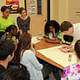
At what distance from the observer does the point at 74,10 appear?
4.68 meters

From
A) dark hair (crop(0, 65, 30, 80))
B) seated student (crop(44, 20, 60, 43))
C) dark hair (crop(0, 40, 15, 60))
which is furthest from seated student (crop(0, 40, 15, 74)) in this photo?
seated student (crop(44, 20, 60, 43))

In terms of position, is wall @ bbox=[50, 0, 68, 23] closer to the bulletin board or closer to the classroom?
→ the classroom

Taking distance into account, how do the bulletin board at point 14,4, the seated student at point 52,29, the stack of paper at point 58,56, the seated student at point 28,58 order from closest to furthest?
the seated student at point 28,58 → the stack of paper at point 58,56 → the seated student at point 52,29 → the bulletin board at point 14,4

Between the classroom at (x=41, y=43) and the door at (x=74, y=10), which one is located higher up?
the door at (x=74, y=10)

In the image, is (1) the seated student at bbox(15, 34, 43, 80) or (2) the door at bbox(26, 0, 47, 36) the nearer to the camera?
(1) the seated student at bbox(15, 34, 43, 80)

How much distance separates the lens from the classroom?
4.32 feet

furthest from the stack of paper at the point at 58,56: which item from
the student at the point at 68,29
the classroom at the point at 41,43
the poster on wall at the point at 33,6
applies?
the poster on wall at the point at 33,6

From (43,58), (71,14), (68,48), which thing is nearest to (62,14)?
(71,14)

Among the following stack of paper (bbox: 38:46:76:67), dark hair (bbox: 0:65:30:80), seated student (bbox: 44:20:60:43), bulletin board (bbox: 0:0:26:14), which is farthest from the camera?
bulletin board (bbox: 0:0:26:14)

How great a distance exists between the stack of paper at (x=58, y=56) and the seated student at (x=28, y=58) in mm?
312

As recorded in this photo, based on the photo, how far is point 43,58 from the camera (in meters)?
2.20

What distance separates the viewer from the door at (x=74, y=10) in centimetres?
458

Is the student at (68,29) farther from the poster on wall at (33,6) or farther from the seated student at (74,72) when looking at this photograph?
the poster on wall at (33,6)

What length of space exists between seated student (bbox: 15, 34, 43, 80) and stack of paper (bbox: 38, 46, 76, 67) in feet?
1.03
